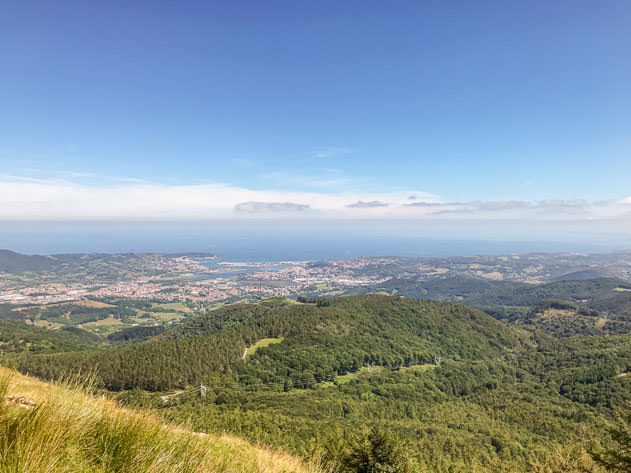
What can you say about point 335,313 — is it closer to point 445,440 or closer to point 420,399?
point 420,399

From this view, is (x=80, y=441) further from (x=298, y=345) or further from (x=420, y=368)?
(x=420, y=368)

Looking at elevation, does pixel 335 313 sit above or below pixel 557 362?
above

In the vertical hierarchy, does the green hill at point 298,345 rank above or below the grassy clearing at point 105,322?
above

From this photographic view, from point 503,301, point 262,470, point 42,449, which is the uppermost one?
point 42,449

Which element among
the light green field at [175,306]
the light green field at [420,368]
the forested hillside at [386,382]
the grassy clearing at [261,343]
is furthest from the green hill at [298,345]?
the light green field at [175,306]

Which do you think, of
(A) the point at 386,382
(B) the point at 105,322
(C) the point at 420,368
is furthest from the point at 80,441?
(B) the point at 105,322

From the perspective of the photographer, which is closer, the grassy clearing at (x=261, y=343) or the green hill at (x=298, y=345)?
the green hill at (x=298, y=345)

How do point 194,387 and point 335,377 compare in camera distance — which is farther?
point 335,377

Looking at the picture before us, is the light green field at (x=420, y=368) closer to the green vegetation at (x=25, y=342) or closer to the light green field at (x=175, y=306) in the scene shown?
the green vegetation at (x=25, y=342)

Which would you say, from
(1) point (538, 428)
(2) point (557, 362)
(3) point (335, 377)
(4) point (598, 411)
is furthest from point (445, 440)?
(2) point (557, 362)
